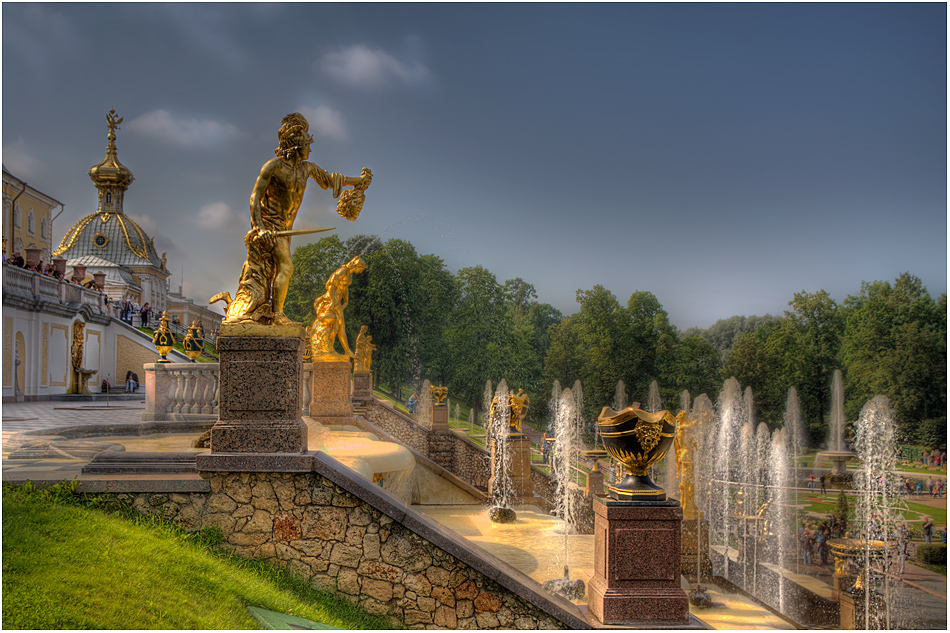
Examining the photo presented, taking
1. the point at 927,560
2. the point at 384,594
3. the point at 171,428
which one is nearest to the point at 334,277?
the point at 171,428

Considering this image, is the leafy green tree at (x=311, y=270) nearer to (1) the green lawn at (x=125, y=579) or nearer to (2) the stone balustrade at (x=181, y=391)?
(2) the stone balustrade at (x=181, y=391)

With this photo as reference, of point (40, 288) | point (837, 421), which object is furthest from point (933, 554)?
point (40, 288)

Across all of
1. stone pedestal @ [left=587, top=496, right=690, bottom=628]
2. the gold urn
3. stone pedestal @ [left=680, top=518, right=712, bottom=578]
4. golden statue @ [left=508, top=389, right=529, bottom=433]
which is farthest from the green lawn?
golden statue @ [left=508, top=389, right=529, bottom=433]

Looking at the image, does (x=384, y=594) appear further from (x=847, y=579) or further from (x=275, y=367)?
(x=847, y=579)

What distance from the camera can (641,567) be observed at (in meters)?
4.92

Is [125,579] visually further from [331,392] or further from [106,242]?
[106,242]

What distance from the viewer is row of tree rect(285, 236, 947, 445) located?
37375 mm

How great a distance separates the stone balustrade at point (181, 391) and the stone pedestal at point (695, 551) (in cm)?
875

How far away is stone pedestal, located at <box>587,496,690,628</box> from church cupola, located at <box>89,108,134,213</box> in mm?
62284

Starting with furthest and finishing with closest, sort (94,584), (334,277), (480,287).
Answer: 1. (480,287)
2. (334,277)
3. (94,584)

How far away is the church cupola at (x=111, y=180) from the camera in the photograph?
54531 millimetres

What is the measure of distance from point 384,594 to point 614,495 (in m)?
2.28

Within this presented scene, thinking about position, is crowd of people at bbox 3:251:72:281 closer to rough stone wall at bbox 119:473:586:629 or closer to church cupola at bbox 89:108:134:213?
rough stone wall at bbox 119:473:586:629

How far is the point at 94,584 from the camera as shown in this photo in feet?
12.9
